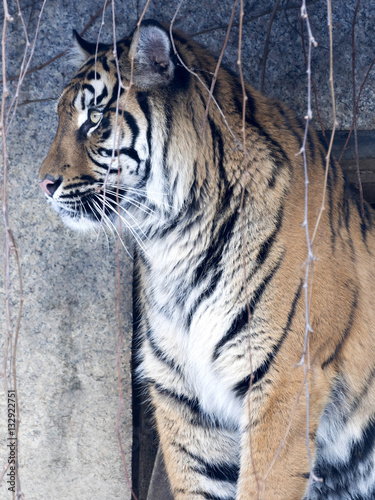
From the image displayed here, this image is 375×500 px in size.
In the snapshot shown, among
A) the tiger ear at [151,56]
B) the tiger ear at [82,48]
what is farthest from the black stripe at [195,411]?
the tiger ear at [82,48]

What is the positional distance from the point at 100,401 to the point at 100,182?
0.92m

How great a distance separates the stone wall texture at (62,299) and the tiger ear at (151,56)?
1.99 feet

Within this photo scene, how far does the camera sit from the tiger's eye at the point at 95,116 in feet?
6.00

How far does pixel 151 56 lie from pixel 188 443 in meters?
1.25

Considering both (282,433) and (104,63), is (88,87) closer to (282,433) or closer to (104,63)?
(104,63)

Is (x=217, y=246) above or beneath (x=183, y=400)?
above

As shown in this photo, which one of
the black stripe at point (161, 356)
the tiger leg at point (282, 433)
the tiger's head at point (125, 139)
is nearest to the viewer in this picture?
the tiger leg at point (282, 433)

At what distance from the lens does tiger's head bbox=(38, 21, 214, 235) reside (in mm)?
1799

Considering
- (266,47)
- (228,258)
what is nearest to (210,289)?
(228,258)

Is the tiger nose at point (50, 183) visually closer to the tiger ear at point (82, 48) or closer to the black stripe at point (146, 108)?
the black stripe at point (146, 108)

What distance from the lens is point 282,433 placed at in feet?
5.55

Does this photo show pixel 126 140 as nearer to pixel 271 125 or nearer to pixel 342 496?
pixel 271 125

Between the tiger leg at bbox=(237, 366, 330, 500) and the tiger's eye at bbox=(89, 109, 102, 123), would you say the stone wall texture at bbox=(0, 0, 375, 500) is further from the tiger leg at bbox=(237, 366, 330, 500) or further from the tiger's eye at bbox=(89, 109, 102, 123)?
the tiger leg at bbox=(237, 366, 330, 500)

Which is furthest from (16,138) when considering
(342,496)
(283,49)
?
(342,496)
